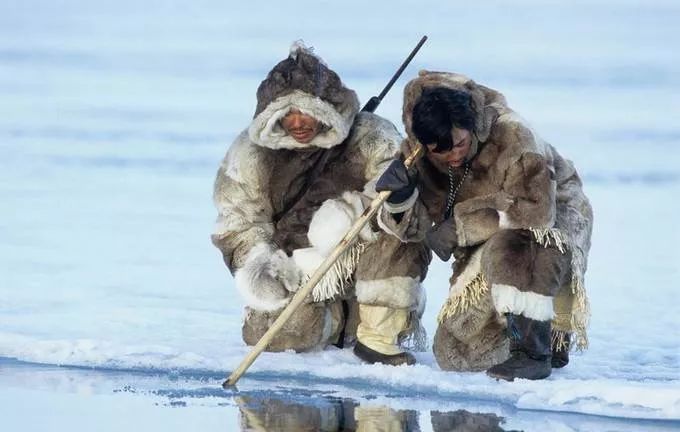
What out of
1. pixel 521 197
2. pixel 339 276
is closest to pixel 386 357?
pixel 339 276

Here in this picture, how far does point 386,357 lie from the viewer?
708 centimetres

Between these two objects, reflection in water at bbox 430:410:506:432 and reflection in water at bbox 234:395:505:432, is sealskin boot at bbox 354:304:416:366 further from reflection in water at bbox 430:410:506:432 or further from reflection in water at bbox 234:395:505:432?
reflection in water at bbox 430:410:506:432

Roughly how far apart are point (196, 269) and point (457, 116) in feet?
9.87

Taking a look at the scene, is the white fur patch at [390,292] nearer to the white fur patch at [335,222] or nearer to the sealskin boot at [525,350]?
the white fur patch at [335,222]

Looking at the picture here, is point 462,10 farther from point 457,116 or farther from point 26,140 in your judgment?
point 457,116

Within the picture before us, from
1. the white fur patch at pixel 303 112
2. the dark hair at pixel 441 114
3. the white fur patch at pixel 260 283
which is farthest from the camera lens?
the white fur patch at pixel 260 283

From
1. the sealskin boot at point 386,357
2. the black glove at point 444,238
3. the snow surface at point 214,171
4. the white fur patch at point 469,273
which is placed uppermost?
the black glove at point 444,238

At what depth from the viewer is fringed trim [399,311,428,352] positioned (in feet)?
23.6

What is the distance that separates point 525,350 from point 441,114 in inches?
32.2

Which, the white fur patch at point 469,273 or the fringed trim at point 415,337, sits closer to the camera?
the white fur patch at point 469,273

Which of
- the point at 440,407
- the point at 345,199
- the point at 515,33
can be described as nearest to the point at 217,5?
the point at 515,33

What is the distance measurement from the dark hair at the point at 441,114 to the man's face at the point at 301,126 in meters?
0.60

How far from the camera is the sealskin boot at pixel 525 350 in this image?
260 inches

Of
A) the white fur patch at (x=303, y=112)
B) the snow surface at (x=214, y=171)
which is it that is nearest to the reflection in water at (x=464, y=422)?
the snow surface at (x=214, y=171)
